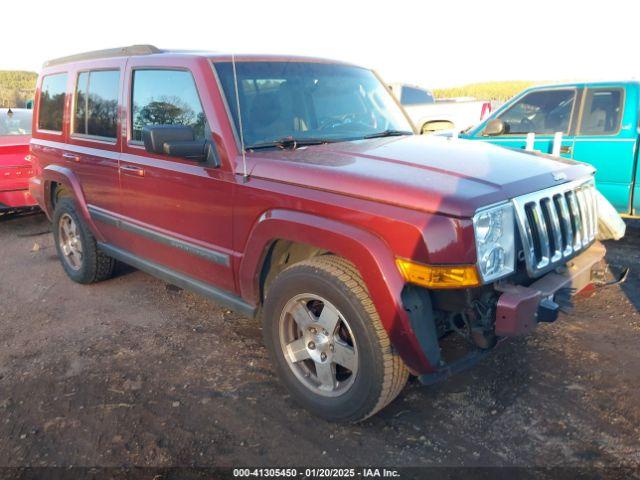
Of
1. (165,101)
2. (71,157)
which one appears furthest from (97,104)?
(165,101)

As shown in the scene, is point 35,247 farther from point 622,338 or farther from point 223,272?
point 622,338

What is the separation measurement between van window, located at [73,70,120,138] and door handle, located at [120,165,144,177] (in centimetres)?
33

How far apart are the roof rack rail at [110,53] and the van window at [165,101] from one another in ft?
0.57

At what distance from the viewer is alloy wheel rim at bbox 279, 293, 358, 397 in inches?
112

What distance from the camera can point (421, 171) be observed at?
275 cm

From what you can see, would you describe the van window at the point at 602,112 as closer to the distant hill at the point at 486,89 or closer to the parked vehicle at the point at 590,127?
the parked vehicle at the point at 590,127

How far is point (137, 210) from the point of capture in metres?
A: 4.08

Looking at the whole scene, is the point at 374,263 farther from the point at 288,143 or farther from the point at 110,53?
the point at 110,53

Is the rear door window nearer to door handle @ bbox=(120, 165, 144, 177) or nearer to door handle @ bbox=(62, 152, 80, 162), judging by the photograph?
door handle @ bbox=(120, 165, 144, 177)

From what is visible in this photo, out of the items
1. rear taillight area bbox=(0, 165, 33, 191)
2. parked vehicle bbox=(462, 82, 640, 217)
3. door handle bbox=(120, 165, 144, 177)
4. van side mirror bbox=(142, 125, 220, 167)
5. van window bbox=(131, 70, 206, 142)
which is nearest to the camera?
van side mirror bbox=(142, 125, 220, 167)

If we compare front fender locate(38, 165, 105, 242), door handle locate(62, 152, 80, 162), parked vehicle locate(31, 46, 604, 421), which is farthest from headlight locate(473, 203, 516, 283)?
door handle locate(62, 152, 80, 162)

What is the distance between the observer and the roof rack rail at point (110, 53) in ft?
13.1

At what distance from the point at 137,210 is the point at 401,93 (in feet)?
35.9

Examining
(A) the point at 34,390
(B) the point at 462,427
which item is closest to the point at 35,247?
(A) the point at 34,390
